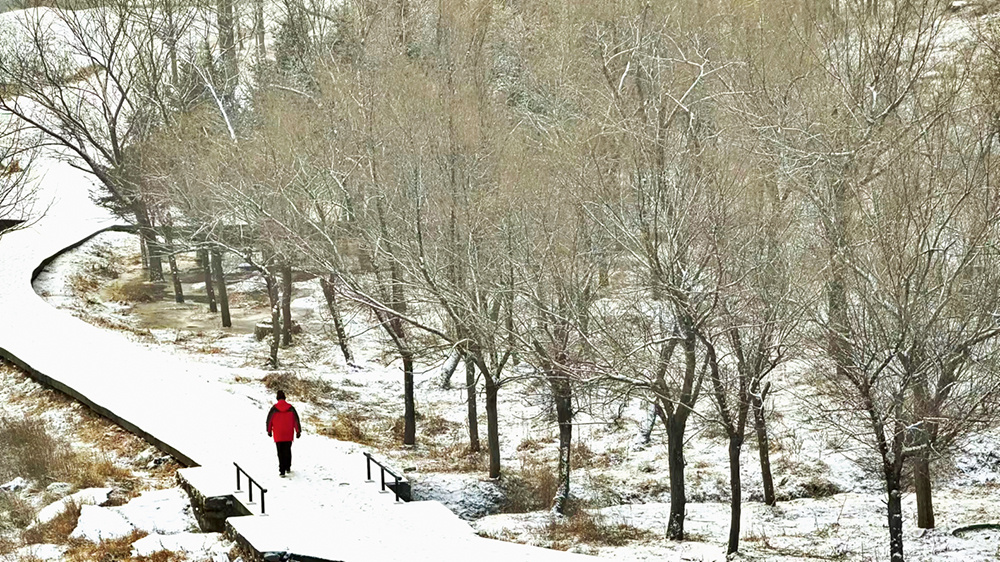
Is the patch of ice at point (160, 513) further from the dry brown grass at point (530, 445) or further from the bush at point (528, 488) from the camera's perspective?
the dry brown grass at point (530, 445)

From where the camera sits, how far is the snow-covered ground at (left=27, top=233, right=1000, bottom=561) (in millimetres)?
19469

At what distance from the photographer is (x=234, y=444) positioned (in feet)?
66.9

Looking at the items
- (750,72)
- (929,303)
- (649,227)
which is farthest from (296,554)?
(750,72)

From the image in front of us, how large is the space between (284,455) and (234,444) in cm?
247

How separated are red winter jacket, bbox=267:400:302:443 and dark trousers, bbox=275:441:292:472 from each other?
0.56 feet

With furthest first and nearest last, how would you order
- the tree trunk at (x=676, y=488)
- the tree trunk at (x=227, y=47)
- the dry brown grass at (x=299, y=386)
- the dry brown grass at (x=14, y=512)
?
the tree trunk at (x=227, y=47) < the dry brown grass at (x=299, y=386) < the tree trunk at (x=676, y=488) < the dry brown grass at (x=14, y=512)

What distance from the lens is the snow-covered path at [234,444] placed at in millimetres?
15219

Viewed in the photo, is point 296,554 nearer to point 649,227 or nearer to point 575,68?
point 649,227

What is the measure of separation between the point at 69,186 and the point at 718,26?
119 ft

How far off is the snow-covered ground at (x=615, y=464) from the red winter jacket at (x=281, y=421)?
2.89 metres

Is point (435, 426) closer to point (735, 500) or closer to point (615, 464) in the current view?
point (615, 464)

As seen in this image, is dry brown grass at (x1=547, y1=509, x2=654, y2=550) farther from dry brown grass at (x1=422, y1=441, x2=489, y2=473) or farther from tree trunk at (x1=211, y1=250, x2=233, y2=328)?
tree trunk at (x1=211, y1=250, x2=233, y2=328)

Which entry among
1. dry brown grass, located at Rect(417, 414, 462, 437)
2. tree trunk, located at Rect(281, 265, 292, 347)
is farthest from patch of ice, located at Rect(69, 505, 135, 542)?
tree trunk, located at Rect(281, 265, 292, 347)

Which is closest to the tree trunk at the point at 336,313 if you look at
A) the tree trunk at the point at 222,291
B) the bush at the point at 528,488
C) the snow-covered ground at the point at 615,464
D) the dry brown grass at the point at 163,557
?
the snow-covered ground at the point at 615,464
